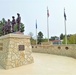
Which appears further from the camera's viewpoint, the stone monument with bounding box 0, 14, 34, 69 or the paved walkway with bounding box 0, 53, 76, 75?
the stone monument with bounding box 0, 14, 34, 69

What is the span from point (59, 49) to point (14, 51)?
22.3 ft

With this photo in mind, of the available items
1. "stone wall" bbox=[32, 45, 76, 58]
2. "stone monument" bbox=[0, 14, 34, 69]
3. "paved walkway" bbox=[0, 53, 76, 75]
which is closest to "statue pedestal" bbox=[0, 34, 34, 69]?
"stone monument" bbox=[0, 14, 34, 69]

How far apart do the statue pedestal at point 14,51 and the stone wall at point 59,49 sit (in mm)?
4845

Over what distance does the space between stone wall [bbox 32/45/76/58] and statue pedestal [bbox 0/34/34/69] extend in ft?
15.9

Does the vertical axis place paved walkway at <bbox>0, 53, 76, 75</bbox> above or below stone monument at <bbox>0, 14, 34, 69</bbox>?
below

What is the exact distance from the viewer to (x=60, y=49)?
13969 mm

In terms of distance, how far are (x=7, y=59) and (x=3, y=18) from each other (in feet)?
65.4

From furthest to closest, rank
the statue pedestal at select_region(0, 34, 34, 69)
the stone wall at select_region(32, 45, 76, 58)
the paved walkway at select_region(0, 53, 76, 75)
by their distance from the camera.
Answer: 1. the stone wall at select_region(32, 45, 76, 58)
2. the statue pedestal at select_region(0, 34, 34, 69)
3. the paved walkway at select_region(0, 53, 76, 75)

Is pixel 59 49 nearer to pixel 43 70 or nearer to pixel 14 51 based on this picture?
pixel 14 51

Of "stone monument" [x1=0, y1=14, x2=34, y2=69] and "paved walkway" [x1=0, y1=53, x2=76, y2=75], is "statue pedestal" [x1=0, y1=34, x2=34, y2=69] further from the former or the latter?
"paved walkway" [x1=0, y1=53, x2=76, y2=75]

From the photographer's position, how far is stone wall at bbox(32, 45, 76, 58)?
1255 cm

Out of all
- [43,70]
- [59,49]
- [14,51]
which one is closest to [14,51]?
[14,51]

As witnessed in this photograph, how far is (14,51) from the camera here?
317 inches

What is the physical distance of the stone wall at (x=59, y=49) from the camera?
12547 mm
